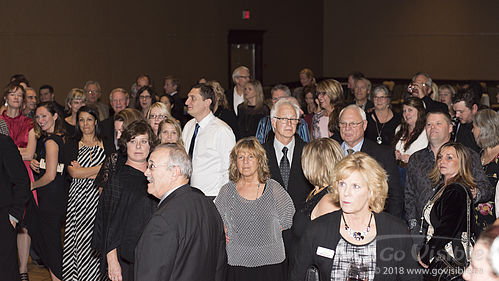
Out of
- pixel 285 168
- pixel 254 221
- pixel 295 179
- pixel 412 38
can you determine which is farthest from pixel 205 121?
pixel 412 38

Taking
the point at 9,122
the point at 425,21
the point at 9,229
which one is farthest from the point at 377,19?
the point at 9,229

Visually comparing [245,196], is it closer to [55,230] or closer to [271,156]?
[271,156]

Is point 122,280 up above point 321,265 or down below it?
below

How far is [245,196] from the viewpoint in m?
4.16

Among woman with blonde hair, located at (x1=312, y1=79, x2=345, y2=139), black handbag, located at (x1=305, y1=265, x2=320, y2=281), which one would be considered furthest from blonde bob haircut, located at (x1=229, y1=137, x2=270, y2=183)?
woman with blonde hair, located at (x1=312, y1=79, x2=345, y2=139)

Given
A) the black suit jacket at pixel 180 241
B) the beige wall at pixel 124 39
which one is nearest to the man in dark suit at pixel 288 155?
the black suit jacket at pixel 180 241

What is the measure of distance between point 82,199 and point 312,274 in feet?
9.52

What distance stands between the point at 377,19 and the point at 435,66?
2729mm

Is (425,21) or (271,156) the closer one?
(271,156)

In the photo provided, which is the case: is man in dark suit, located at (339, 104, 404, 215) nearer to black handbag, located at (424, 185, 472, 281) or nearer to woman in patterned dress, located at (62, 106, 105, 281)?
black handbag, located at (424, 185, 472, 281)

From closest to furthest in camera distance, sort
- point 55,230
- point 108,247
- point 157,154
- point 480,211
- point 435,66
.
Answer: point 157,154 < point 108,247 < point 480,211 < point 55,230 < point 435,66

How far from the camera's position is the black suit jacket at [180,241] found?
2834mm

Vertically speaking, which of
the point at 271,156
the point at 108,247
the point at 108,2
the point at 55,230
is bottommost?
the point at 55,230

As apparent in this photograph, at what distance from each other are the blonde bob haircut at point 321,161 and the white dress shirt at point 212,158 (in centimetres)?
150
